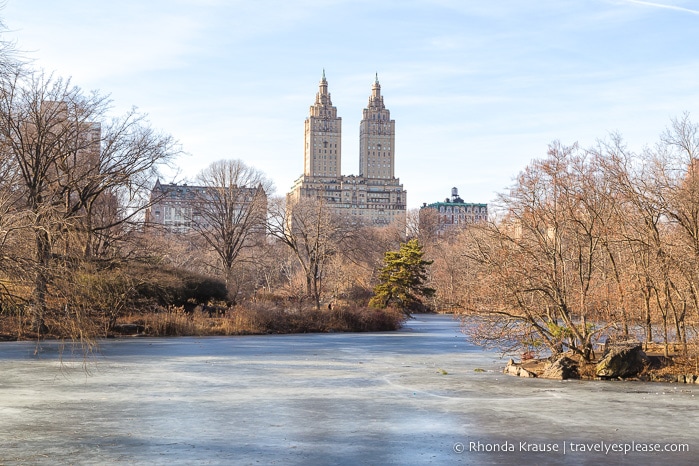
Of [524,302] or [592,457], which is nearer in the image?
[592,457]

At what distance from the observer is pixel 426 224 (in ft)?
360

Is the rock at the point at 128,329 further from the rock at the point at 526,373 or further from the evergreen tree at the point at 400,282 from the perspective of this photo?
the rock at the point at 526,373

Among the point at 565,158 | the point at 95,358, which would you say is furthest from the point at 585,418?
the point at 95,358

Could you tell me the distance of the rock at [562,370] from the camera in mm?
20625

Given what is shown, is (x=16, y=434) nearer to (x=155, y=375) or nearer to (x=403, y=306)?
(x=155, y=375)

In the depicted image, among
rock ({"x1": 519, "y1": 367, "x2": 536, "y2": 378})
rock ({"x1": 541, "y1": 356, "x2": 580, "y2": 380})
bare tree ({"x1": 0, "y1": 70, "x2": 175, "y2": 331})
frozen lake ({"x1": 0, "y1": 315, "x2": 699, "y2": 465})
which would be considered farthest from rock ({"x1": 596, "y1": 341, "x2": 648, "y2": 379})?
bare tree ({"x1": 0, "y1": 70, "x2": 175, "y2": 331})

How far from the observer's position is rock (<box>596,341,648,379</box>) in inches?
807

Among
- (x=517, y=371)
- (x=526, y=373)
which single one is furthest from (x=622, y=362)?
(x=517, y=371)

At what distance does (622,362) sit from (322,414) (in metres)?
9.33

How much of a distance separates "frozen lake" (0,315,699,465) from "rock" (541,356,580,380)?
809mm

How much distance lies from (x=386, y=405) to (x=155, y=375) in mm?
7089

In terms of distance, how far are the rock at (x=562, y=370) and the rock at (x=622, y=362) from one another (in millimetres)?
614

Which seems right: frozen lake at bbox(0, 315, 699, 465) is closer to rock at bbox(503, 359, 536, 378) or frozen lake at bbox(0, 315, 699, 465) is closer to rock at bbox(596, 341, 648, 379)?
rock at bbox(503, 359, 536, 378)

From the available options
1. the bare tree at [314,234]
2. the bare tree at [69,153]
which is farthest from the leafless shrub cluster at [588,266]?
the bare tree at [314,234]
